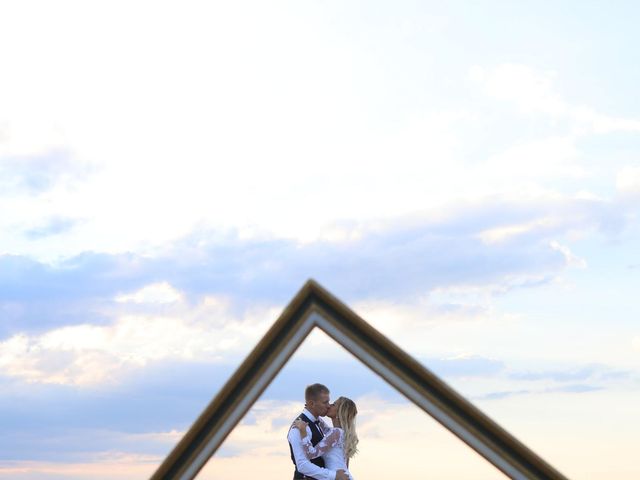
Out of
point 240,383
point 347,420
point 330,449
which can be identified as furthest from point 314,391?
point 240,383

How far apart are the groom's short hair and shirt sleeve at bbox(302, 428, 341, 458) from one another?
58 cm

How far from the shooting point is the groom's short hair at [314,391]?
1341 cm

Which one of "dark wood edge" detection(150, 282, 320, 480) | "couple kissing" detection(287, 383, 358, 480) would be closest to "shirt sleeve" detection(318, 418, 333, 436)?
"couple kissing" detection(287, 383, 358, 480)

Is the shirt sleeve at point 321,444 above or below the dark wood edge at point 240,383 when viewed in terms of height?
above

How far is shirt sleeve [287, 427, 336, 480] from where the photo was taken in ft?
43.6

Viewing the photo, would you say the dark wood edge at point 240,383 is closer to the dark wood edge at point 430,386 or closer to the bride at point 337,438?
the dark wood edge at point 430,386

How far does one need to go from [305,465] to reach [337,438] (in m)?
0.61

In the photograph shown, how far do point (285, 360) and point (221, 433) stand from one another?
0.61 m

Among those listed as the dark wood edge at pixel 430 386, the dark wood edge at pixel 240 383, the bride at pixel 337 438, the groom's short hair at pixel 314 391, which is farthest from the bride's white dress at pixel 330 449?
the dark wood edge at pixel 430 386

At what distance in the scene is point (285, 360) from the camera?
568 cm

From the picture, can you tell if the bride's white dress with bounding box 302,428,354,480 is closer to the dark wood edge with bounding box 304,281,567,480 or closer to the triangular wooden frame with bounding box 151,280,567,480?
the triangular wooden frame with bounding box 151,280,567,480

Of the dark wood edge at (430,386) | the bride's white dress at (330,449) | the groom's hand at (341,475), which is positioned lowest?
the dark wood edge at (430,386)

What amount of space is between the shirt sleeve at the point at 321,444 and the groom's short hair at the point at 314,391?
580 millimetres

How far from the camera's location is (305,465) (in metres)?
13.3
